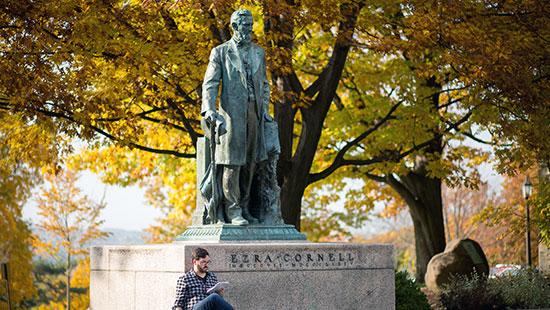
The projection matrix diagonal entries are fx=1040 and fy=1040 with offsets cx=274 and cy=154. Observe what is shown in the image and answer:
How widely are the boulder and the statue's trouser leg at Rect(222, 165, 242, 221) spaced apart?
13128 millimetres

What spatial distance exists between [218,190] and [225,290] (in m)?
1.72

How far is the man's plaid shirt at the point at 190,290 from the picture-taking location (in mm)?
11359

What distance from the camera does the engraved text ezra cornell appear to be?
1226 cm

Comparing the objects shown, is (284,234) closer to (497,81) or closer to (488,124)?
(497,81)

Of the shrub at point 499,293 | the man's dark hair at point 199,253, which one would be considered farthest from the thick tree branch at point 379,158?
the man's dark hair at point 199,253

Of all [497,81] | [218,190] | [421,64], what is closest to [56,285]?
[421,64]

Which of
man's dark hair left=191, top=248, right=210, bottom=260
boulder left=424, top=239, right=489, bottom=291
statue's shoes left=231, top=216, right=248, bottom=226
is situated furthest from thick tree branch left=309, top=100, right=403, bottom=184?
man's dark hair left=191, top=248, right=210, bottom=260

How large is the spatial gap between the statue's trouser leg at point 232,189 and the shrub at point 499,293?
10053 mm

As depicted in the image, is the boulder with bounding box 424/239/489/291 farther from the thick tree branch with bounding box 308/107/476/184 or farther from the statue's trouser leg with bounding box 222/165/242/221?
the statue's trouser leg with bounding box 222/165/242/221

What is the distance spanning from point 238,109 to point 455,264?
45.4 ft

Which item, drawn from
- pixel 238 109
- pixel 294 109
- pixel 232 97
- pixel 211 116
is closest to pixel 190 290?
pixel 211 116

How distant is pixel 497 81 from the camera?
21.6m

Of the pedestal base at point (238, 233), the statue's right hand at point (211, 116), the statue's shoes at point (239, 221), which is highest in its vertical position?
the statue's right hand at point (211, 116)

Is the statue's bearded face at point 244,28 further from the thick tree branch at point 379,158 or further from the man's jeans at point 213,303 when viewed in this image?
the thick tree branch at point 379,158
